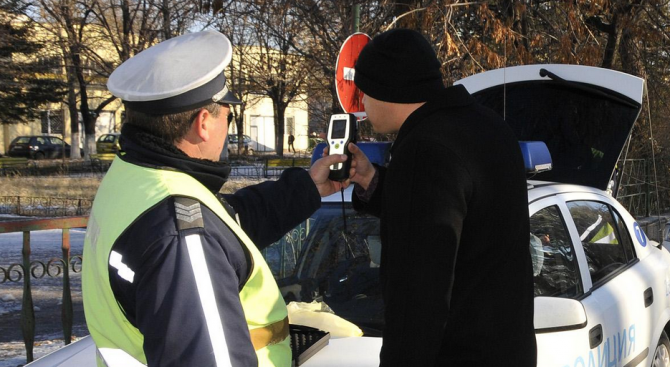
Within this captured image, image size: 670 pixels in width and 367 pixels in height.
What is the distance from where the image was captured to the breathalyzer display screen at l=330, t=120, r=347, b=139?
235 centimetres

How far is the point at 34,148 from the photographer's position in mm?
37000

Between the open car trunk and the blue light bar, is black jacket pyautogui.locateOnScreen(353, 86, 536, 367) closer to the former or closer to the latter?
the blue light bar

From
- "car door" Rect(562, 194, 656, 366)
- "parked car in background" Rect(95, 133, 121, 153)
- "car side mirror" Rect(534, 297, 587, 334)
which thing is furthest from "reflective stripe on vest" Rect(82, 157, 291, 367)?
"parked car in background" Rect(95, 133, 121, 153)

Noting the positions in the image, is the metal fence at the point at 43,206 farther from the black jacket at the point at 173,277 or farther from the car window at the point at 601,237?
the black jacket at the point at 173,277

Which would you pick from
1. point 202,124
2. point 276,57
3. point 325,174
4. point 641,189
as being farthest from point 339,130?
point 276,57

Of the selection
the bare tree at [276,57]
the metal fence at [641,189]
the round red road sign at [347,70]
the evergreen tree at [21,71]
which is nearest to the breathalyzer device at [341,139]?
the round red road sign at [347,70]

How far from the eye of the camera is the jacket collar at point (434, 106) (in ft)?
5.88

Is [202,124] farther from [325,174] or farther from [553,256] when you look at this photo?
[553,256]

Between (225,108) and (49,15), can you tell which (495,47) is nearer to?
(225,108)

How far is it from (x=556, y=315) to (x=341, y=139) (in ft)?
3.24

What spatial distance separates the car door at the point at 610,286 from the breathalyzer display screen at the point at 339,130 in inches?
54.7

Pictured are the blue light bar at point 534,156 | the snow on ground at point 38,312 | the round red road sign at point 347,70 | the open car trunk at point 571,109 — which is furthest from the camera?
the snow on ground at point 38,312

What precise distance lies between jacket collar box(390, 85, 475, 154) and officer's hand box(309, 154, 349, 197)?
0.49m

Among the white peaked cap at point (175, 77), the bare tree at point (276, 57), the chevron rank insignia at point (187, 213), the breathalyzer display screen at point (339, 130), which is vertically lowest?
the chevron rank insignia at point (187, 213)
